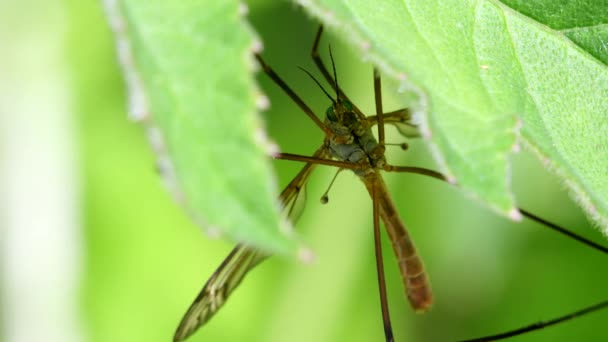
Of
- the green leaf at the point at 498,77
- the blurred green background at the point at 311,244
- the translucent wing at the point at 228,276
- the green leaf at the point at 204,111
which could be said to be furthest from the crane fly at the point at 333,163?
the green leaf at the point at 204,111

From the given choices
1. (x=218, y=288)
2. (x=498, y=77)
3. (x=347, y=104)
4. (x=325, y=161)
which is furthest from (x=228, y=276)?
(x=498, y=77)

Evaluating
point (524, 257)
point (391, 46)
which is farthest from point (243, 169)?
point (524, 257)

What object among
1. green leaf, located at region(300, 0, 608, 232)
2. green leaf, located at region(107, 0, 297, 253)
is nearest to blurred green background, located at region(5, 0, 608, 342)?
green leaf, located at region(300, 0, 608, 232)

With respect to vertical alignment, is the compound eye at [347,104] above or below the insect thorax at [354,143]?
above

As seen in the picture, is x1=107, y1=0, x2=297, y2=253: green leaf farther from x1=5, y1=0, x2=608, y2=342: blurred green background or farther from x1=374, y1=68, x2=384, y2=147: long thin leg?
x1=5, y1=0, x2=608, y2=342: blurred green background

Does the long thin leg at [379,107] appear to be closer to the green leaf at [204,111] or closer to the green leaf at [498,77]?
the green leaf at [498,77]

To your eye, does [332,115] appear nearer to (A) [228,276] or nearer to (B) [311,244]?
(A) [228,276]

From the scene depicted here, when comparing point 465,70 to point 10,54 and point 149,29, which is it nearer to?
point 149,29
